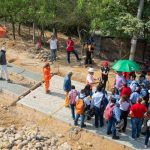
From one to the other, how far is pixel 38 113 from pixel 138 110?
4.32 m

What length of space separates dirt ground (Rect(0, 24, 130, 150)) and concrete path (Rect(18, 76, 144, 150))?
221mm

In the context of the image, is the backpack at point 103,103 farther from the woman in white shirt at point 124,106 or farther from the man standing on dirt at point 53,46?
the man standing on dirt at point 53,46

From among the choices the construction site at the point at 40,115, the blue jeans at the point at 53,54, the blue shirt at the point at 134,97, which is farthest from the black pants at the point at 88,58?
the blue shirt at the point at 134,97

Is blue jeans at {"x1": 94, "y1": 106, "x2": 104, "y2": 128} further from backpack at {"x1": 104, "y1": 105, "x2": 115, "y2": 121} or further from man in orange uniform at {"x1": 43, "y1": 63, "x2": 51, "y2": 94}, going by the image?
man in orange uniform at {"x1": 43, "y1": 63, "x2": 51, "y2": 94}

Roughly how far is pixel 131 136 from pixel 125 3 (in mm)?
7826

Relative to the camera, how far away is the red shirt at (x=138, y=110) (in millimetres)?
13125

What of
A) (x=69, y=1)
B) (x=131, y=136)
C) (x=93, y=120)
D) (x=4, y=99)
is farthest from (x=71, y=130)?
(x=69, y=1)

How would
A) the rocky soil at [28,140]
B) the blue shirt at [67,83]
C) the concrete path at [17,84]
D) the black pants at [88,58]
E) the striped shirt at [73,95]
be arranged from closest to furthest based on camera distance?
the rocky soil at [28,140], the striped shirt at [73,95], the blue shirt at [67,83], the concrete path at [17,84], the black pants at [88,58]

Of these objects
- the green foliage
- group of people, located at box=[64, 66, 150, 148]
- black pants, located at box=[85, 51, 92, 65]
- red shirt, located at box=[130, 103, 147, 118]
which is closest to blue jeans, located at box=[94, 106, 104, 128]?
group of people, located at box=[64, 66, 150, 148]

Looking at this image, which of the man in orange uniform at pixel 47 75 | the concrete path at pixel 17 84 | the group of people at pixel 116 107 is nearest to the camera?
the group of people at pixel 116 107

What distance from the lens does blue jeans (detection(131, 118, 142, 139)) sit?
13.5 metres

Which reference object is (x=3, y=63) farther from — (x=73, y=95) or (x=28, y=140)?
(x=28, y=140)

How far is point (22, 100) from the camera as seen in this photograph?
16.4m

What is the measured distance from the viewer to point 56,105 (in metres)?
16.1
